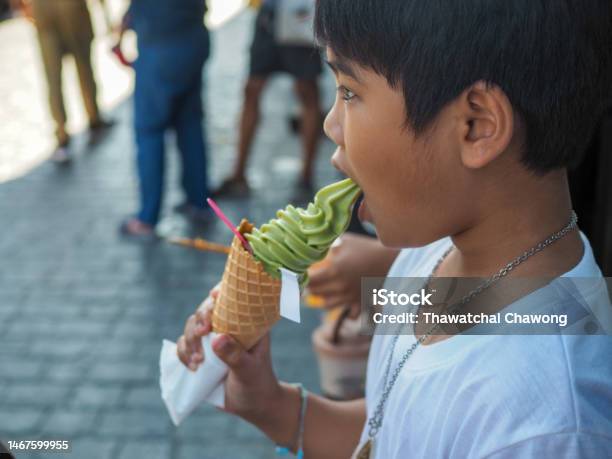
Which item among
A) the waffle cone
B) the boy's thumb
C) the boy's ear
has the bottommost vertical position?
the boy's thumb

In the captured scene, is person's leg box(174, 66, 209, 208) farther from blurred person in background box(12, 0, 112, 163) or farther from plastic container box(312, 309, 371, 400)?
plastic container box(312, 309, 371, 400)

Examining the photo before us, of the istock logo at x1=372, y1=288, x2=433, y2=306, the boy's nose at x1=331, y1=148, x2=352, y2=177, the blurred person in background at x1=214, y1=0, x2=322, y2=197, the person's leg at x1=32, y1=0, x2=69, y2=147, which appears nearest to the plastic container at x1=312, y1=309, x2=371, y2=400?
the istock logo at x1=372, y1=288, x2=433, y2=306

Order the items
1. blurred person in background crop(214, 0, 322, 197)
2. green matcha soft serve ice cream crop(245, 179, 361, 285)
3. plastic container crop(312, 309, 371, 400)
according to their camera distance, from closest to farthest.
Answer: green matcha soft serve ice cream crop(245, 179, 361, 285) → plastic container crop(312, 309, 371, 400) → blurred person in background crop(214, 0, 322, 197)

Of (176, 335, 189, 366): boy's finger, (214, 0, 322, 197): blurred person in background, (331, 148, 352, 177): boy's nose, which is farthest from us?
(214, 0, 322, 197): blurred person in background

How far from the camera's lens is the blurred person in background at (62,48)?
738 cm

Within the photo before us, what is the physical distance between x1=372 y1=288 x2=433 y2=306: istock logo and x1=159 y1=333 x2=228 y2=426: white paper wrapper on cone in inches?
16.6

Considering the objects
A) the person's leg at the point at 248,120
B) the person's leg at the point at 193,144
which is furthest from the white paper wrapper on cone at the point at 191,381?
the person's leg at the point at 248,120

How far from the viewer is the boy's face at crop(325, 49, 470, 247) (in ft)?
4.25

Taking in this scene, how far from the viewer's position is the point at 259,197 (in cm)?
639

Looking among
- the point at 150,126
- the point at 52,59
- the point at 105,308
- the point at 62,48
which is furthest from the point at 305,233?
the point at 62,48

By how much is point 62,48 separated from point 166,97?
2709 mm

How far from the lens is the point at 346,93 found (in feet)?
4.46

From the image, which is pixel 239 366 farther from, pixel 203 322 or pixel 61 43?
pixel 61 43

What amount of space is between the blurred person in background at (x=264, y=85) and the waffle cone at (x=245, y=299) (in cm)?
442
